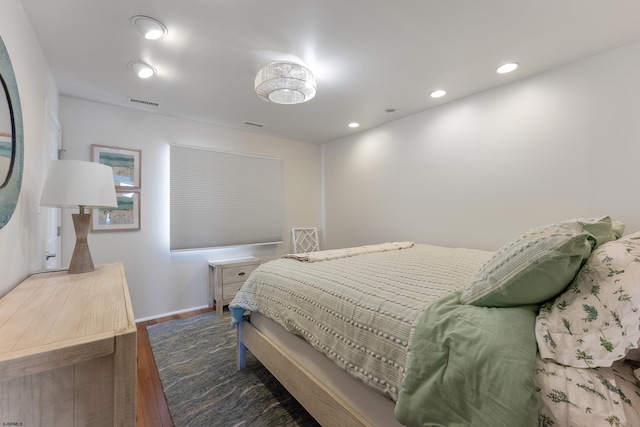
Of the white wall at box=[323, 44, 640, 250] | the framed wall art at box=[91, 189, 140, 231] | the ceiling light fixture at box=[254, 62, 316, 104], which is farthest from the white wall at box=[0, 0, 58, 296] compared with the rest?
the white wall at box=[323, 44, 640, 250]

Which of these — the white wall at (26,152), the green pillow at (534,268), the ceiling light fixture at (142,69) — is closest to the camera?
the green pillow at (534,268)

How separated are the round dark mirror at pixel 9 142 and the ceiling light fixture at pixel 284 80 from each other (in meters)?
1.35

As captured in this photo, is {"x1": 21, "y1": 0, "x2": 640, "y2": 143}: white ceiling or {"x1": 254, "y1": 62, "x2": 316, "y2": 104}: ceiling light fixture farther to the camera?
{"x1": 254, "y1": 62, "x2": 316, "y2": 104}: ceiling light fixture

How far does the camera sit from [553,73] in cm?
229

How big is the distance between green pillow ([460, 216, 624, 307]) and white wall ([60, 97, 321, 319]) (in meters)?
3.31

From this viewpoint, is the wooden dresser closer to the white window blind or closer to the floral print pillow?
the floral print pillow

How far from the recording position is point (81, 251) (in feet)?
5.17

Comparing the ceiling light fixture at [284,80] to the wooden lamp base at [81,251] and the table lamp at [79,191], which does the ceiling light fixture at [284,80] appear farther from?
the wooden lamp base at [81,251]

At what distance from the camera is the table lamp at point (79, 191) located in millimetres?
1419

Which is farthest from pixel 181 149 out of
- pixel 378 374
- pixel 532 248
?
pixel 532 248

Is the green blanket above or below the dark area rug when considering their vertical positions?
above

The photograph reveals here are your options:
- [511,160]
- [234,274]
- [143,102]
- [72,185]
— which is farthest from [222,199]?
[511,160]

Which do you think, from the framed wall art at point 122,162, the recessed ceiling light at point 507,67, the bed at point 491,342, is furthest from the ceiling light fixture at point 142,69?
the recessed ceiling light at point 507,67

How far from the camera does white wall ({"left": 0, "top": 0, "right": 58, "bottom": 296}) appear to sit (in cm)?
126
